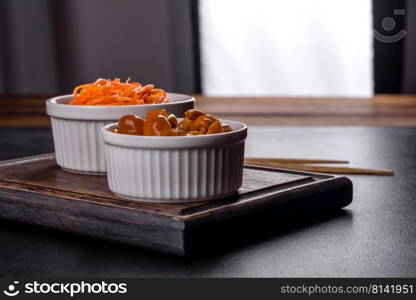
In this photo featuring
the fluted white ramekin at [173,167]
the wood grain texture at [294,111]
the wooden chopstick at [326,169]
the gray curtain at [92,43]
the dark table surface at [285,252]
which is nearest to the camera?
the dark table surface at [285,252]

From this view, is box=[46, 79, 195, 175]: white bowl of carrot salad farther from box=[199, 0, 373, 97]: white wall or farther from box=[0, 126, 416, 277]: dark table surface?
box=[199, 0, 373, 97]: white wall

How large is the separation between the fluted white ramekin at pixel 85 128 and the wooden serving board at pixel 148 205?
23 mm

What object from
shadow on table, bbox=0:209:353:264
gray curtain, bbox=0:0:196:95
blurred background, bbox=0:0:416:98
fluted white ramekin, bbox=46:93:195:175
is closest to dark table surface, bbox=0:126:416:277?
shadow on table, bbox=0:209:353:264

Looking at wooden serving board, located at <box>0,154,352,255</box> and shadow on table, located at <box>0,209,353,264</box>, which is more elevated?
wooden serving board, located at <box>0,154,352,255</box>

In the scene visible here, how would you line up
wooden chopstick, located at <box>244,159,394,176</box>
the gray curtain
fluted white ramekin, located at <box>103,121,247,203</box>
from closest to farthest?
fluted white ramekin, located at <box>103,121,247,203</box>, wooden chopstick, located at <box>244,159,394,176</box>, the gray curtain

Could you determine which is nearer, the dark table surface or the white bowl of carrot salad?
the dark table surface

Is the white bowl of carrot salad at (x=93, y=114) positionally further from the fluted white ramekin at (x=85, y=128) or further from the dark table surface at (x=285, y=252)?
the dark table surface at (x=285, y=252)

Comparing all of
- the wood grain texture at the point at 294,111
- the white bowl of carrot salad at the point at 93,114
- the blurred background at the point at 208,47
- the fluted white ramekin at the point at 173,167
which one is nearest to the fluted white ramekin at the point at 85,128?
the white bowl of carrot salad at the point at 93,114

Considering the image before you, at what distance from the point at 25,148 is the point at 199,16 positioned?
5.66ft

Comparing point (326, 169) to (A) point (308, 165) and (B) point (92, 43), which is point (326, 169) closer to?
(A) point (308, 165)

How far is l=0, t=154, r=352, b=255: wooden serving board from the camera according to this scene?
900mm

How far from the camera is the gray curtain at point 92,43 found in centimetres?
331

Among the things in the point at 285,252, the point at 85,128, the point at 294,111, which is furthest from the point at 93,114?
the point at 294,111

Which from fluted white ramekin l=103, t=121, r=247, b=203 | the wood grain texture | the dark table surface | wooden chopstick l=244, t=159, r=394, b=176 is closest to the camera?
the dark table surface
